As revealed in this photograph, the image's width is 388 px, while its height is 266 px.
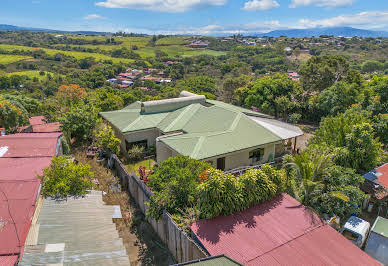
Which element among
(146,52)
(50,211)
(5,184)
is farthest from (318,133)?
(146,52)

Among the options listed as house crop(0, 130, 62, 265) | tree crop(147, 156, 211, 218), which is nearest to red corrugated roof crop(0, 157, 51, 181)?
house crop(0, 130, 62, 265)

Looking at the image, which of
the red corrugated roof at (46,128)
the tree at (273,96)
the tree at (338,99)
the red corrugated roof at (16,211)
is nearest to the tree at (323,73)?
the tree at (273,96)

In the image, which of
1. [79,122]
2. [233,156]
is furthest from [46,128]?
[233,156]

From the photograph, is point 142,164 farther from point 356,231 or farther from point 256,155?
point 356,231

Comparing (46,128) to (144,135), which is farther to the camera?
(46,128)

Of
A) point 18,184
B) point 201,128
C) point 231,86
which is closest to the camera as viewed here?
point 18,184

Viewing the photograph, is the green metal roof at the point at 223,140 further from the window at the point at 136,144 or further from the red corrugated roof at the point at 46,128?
the red corrugated roof at the point at 46,128

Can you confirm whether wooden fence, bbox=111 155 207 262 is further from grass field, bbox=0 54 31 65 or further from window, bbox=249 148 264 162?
grass field, bbox=0 54 31 65
